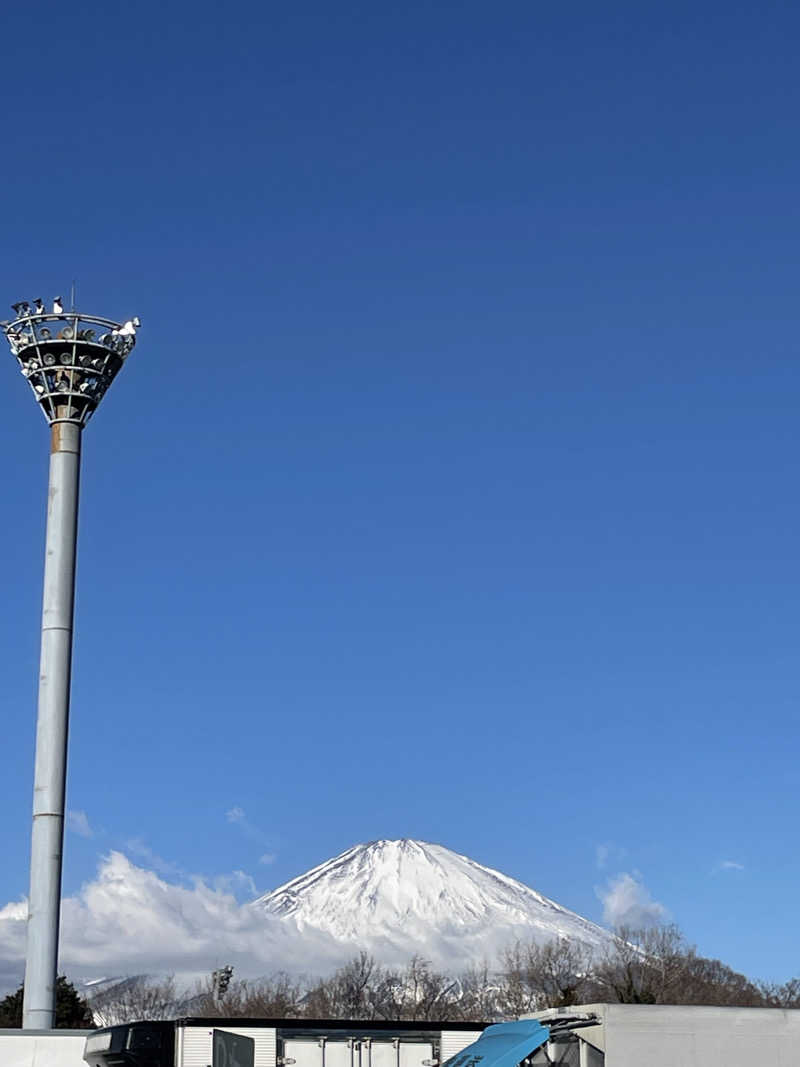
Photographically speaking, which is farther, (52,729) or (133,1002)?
(133,1002)

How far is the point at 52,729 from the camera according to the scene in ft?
178

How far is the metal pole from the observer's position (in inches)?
2030

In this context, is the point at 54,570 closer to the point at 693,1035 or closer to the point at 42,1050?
the point at 42,1050

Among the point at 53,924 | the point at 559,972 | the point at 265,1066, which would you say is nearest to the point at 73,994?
the point at 53,924

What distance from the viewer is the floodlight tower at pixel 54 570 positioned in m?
52.0

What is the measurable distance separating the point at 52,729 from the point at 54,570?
5.57 meters

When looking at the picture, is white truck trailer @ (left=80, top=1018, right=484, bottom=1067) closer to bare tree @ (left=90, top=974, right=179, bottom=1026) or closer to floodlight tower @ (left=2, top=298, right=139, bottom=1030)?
floodlight tower @ (left=2, top=298, right=139, bottom=1030)

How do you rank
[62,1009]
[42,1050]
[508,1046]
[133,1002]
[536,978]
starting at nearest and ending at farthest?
[508,1046] < [42,1050] < [62,1009] < [536,978] < [133,1002]

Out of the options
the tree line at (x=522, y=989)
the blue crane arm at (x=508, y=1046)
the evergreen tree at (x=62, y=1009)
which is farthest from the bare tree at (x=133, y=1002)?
the blue crane arm at (x=508, y=1046)

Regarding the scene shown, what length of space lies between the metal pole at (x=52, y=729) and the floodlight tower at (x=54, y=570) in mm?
32

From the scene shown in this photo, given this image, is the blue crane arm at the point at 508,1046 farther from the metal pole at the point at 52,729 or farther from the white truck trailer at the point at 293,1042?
the metal pole at the point at 52,729

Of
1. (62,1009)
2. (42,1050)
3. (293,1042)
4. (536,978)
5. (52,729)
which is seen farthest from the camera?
(536,978)

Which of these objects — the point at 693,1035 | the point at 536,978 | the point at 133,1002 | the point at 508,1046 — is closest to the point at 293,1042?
the point at 508,1046

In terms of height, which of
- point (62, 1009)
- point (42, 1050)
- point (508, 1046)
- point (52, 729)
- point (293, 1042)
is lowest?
point (508, 1046)
